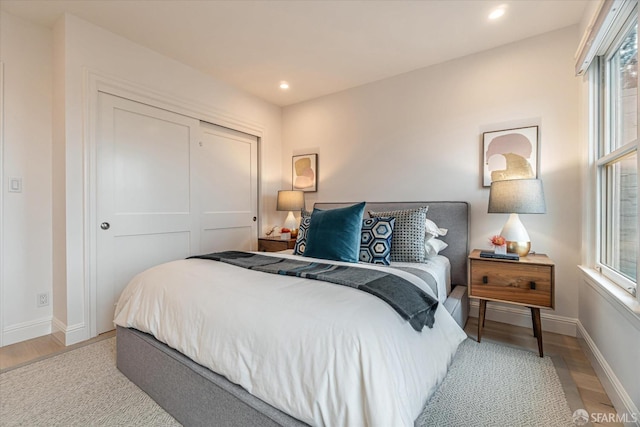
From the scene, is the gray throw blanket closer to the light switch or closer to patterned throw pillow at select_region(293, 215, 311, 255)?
patterned throw pillow at select_region(293, 215, 311, 255)

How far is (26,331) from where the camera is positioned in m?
2.45

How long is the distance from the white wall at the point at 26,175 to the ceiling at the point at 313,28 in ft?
0.78

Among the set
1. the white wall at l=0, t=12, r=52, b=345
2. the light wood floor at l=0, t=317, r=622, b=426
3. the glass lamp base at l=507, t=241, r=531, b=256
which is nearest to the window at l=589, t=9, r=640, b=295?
the glass lamp base at l=507, t=241, r=531, b=256

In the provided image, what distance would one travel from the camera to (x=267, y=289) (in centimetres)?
142

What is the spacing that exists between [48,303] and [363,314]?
292 cm

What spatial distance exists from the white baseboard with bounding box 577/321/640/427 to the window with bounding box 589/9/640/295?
49cm

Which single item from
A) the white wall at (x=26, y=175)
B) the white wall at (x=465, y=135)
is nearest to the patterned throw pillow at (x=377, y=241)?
the white wall at (x=465, y=135)

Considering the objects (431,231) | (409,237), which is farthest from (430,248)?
(409,237)

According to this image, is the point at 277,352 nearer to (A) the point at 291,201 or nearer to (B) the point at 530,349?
(B) the point at 530,349

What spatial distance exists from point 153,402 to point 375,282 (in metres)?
1.39

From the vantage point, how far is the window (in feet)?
5.39

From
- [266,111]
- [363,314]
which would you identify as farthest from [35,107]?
[363,314]

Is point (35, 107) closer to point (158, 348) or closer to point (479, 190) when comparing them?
point (158, 348)

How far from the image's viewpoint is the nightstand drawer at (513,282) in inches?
82.0
